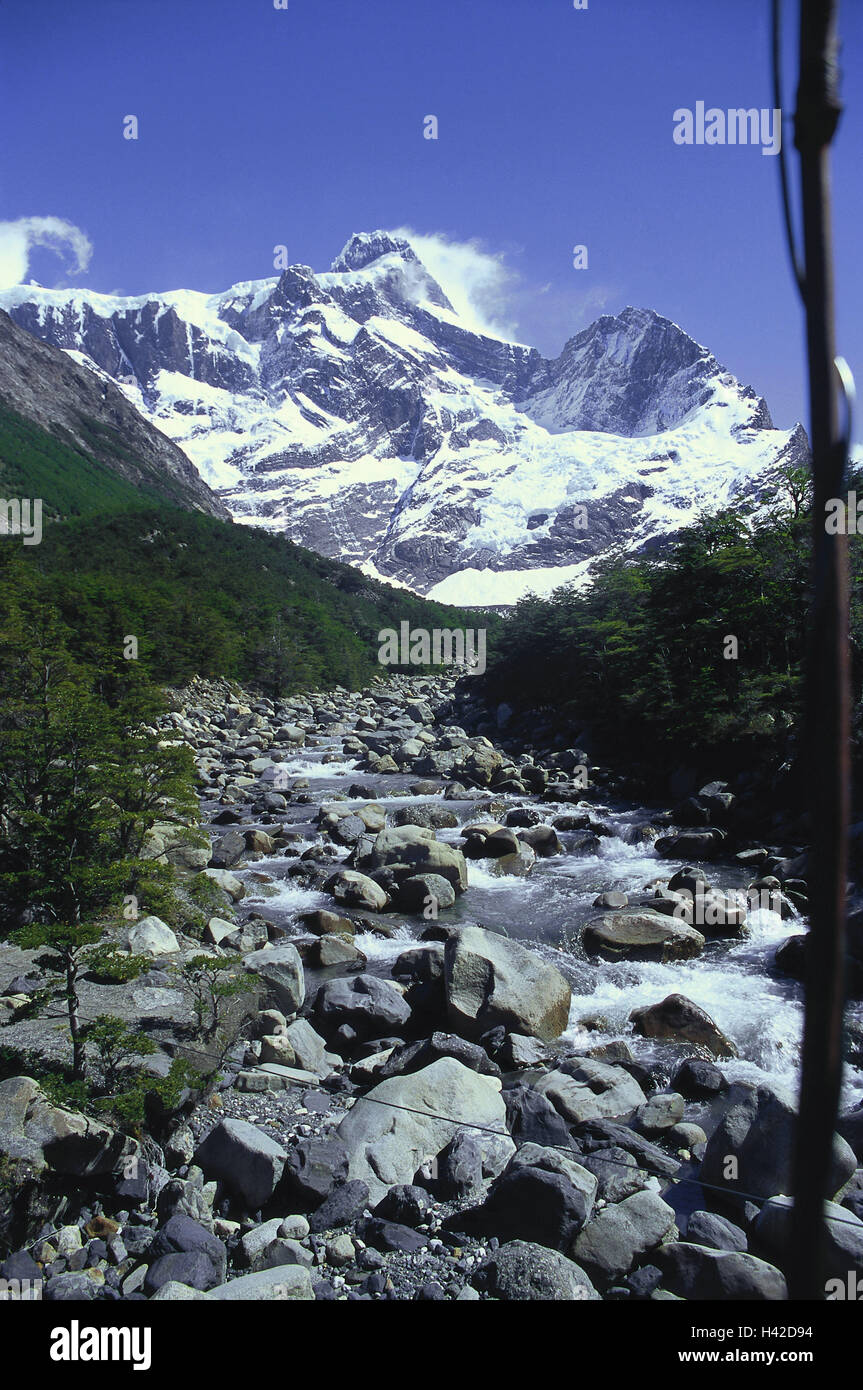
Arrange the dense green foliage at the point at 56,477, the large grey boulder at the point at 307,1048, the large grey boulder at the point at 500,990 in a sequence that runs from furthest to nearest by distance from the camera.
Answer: the dense green foliage at the point at 56,477 → the large grey boulder at the point at 500,990 → the large grey boulder at the point at 307,1048

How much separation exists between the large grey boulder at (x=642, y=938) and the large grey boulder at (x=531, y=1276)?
6.47 meters

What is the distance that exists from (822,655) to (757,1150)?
6.51 m

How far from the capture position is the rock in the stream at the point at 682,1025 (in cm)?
897

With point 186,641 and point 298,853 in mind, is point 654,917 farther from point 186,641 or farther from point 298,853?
point 186,641

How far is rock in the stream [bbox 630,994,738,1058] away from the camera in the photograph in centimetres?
897

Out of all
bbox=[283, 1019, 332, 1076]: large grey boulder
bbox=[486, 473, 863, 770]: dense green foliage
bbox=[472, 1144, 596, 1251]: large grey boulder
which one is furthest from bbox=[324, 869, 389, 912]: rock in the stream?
bbox=[486, 473, 863, 770]: dense green foliage

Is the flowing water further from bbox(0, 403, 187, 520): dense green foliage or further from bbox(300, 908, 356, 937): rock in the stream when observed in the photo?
bbox(0, 403, 187, 520): dense green foliage

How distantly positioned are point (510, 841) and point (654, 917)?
5.19m

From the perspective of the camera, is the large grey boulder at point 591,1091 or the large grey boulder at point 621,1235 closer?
the large grey boulder at point 621,1235

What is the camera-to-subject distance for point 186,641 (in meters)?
42.4

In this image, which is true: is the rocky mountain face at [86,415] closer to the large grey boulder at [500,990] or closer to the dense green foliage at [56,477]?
the dense green foliage at [56,477]

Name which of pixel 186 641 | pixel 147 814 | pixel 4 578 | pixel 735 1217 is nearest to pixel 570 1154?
pixel 735 1217

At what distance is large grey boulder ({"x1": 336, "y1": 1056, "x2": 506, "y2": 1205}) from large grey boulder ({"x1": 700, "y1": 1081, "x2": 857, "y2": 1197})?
6.22 ft

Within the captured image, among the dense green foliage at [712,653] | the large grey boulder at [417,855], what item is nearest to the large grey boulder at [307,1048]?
the large grey boulder at [417,855]
